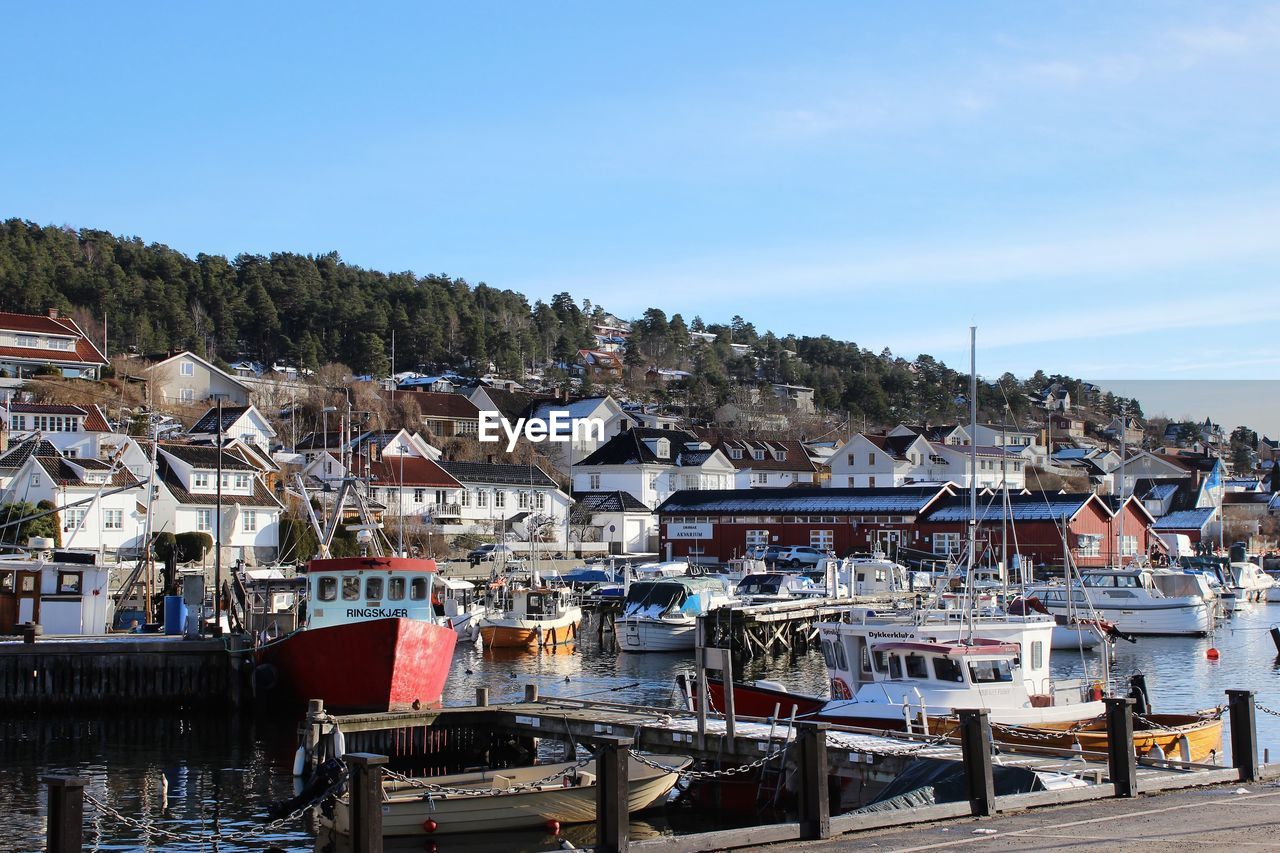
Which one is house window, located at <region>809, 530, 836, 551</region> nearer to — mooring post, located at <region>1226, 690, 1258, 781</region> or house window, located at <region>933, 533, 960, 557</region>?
house window, located at <region>933, 533, 960, 557</region>

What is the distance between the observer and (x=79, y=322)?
120 meters

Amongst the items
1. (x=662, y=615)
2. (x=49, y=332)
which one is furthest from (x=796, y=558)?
(x=49, y=332)

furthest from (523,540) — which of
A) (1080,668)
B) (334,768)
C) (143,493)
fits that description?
(334,768)

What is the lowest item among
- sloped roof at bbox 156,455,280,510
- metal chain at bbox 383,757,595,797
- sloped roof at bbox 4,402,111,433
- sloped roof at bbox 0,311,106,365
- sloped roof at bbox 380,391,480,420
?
metal chain at bbox 383,757,595,797

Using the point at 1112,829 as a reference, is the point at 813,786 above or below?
above

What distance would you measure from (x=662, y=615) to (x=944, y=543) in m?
36.2

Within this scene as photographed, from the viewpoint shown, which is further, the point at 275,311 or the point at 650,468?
the point at 275,311

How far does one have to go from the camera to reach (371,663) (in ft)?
111

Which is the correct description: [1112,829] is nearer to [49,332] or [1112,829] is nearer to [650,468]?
[650,468]

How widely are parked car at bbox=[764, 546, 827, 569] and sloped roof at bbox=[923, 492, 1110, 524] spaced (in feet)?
26.8

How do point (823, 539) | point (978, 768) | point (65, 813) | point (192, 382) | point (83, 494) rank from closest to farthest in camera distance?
point (65, 813) → point (978, 768) → point (83, 494) → point (823, 539) → point (192, 382)

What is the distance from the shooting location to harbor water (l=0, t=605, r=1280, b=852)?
23.1 metres

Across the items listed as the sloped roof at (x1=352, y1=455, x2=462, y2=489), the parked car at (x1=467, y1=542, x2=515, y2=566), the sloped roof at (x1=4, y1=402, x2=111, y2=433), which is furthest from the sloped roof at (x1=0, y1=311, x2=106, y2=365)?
the parked car at (x1=467, y1=542, x2=515, y2=566)

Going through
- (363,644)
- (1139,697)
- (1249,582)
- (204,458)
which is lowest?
(1249,582)
